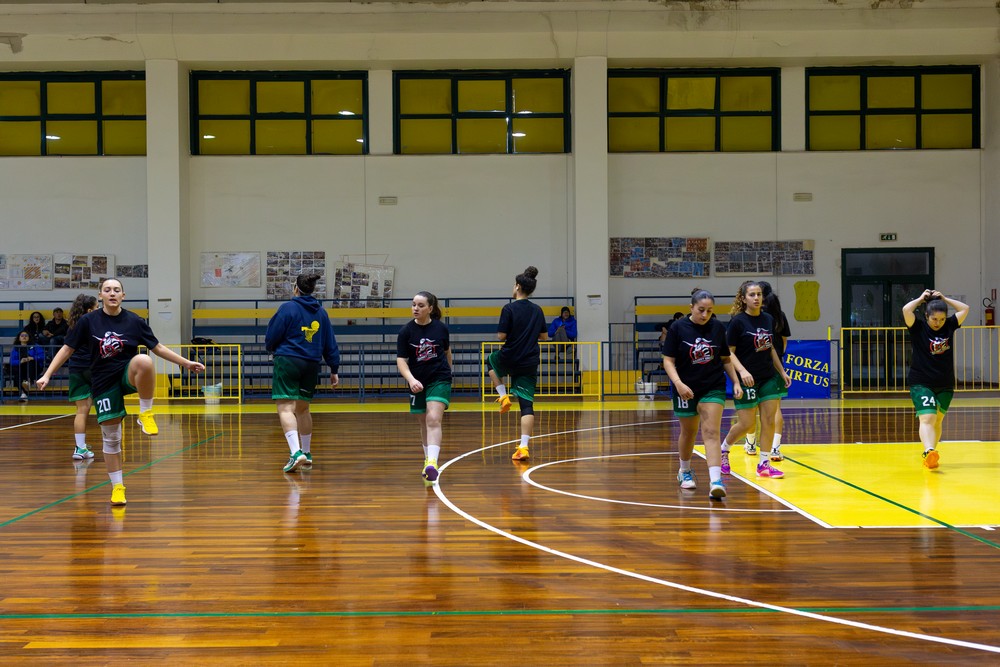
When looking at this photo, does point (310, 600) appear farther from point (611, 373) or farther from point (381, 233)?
point (381, 233)

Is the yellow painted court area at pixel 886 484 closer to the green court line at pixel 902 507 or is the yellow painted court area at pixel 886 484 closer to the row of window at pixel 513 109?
the green court line at pixel 902 507

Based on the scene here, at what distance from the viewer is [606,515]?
7227 mm

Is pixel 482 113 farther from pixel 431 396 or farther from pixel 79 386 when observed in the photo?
pixel 431 396

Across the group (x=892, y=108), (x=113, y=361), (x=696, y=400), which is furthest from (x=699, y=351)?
(x=892, y=108)

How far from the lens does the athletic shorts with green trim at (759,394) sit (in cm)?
880

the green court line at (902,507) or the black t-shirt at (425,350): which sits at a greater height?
the black t-shirt at (425,350)

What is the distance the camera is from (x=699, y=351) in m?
7.82

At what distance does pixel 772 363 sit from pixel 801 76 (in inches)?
538

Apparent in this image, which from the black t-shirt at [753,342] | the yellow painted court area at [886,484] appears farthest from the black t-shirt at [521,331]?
the yellow painted court area at [886,484]

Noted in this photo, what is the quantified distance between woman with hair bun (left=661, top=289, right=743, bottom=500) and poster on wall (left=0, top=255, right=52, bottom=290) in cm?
1727

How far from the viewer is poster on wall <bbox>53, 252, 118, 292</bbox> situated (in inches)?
811

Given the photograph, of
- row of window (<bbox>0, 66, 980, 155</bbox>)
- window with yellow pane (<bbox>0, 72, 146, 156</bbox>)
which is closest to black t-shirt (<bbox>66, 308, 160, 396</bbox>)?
row of window (<bbox>0, 66, 980, 155</bbox>)

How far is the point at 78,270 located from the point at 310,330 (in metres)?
13.6

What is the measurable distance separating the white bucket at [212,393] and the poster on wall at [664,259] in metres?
8.78
